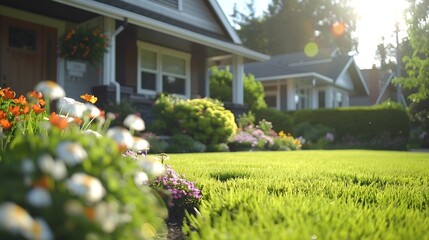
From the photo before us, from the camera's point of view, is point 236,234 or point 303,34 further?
point 303,34

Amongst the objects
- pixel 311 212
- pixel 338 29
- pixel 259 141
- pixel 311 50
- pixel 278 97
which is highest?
pixel 338 29

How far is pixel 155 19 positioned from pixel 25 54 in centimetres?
348

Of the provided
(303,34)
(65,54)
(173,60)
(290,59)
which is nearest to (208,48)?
(173,60)

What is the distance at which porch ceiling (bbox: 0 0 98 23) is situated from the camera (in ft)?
30.4

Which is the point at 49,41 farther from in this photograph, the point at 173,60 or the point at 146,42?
the point at 173,60

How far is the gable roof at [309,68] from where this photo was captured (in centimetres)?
2502

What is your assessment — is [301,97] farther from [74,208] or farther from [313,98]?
[74,208]

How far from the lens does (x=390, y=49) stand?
60531mm

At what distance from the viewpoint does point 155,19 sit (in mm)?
11391

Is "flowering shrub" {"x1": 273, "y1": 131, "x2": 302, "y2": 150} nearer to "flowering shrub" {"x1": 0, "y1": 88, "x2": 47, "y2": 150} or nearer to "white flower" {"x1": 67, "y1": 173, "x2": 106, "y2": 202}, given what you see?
"flowering shrub" {"x1": 0, "y1": 88, "x2": 47, "y2": 150}

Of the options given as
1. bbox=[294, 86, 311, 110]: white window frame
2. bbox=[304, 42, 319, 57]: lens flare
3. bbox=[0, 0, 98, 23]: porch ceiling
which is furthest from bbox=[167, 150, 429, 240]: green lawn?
bbox=[304, 42, 319, 57]: lens flare

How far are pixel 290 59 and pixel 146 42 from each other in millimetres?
19556

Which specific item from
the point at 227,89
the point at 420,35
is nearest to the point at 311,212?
the point at 420,35

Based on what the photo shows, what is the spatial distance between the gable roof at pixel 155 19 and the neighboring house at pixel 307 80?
10232 millimetres
